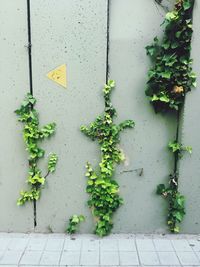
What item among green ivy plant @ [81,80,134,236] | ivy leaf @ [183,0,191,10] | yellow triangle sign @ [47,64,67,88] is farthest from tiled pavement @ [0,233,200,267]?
ivy leaf @ [183,0,191,10]

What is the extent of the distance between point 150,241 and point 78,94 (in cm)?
195

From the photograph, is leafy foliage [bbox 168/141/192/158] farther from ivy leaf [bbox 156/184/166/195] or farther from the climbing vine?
ivy leaf [bbox 156/184/166/195]

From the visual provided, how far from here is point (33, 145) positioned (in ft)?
13.6

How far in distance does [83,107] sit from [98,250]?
165 centimetres

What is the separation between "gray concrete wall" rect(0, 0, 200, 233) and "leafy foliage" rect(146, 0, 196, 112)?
10cm

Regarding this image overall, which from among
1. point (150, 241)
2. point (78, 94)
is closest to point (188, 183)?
point (150, 241)

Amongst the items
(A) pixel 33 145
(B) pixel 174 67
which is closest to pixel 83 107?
(A) pixel 33 145

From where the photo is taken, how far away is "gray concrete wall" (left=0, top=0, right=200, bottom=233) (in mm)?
3982

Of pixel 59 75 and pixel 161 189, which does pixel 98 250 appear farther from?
pixel 59 75

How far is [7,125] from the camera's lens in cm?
419

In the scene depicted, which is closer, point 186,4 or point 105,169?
point 186,4

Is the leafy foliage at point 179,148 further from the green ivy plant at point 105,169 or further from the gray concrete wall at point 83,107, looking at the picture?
the green ivy plant at point 105,169

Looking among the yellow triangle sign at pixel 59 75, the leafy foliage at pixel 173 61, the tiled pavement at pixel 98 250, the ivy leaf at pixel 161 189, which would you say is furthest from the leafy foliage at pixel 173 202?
the yellow triangle sign at pixel 59 75

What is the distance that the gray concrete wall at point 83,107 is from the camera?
3.98 metres
